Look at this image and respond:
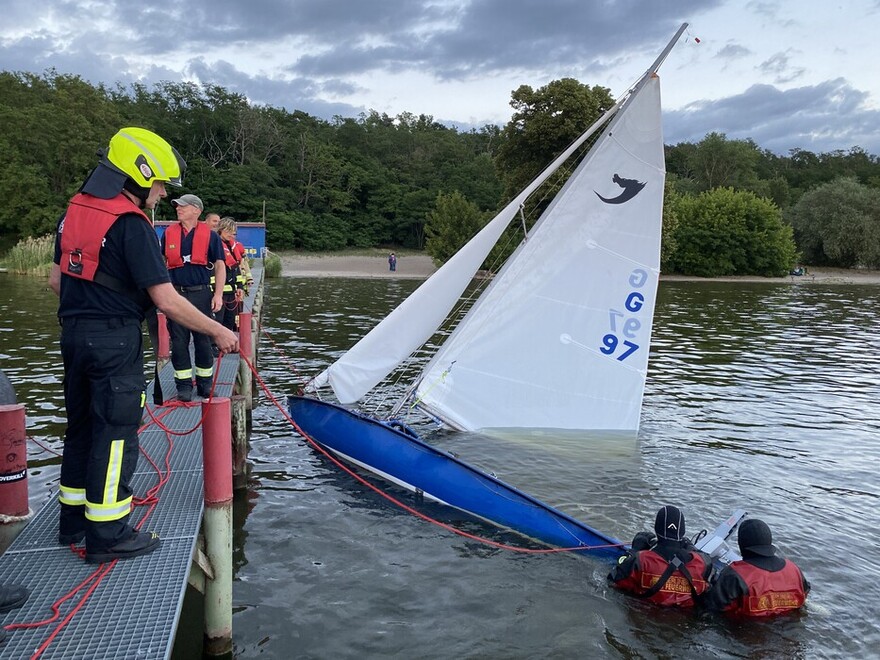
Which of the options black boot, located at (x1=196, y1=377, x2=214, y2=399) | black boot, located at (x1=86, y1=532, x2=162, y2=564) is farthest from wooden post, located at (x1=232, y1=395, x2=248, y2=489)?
black boot, located at (x1=86, y1=532, x2=162, y2=564)

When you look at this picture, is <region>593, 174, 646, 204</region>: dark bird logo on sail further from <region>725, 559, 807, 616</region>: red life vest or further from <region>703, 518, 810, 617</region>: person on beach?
<region>725, 559, 807, 616</region>: red life vest

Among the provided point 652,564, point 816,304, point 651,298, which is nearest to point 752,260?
point 816,304

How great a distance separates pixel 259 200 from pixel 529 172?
3916 centimetres

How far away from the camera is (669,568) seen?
20.8 feet

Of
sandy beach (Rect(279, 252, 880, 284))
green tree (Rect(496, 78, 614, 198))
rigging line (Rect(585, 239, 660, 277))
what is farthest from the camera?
sandy beach (Rect(279, 252, 880, 284))

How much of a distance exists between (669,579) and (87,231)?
5.47 metres

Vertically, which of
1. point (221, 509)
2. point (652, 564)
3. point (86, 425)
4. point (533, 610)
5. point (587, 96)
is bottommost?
point (533, 610)

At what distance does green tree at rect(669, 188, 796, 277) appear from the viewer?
60000mm

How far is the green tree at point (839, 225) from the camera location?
219 feet

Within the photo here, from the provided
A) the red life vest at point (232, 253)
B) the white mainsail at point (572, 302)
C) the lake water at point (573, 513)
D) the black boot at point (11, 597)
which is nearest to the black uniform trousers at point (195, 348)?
the white mainsail at point (572, 302)

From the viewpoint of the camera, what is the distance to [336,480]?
31.1 ft

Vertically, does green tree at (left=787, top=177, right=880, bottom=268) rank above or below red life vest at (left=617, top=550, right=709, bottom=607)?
above

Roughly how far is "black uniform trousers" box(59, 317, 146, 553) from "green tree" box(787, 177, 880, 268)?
74961mm

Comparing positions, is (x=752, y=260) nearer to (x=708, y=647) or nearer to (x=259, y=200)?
(x=259, y=200)
